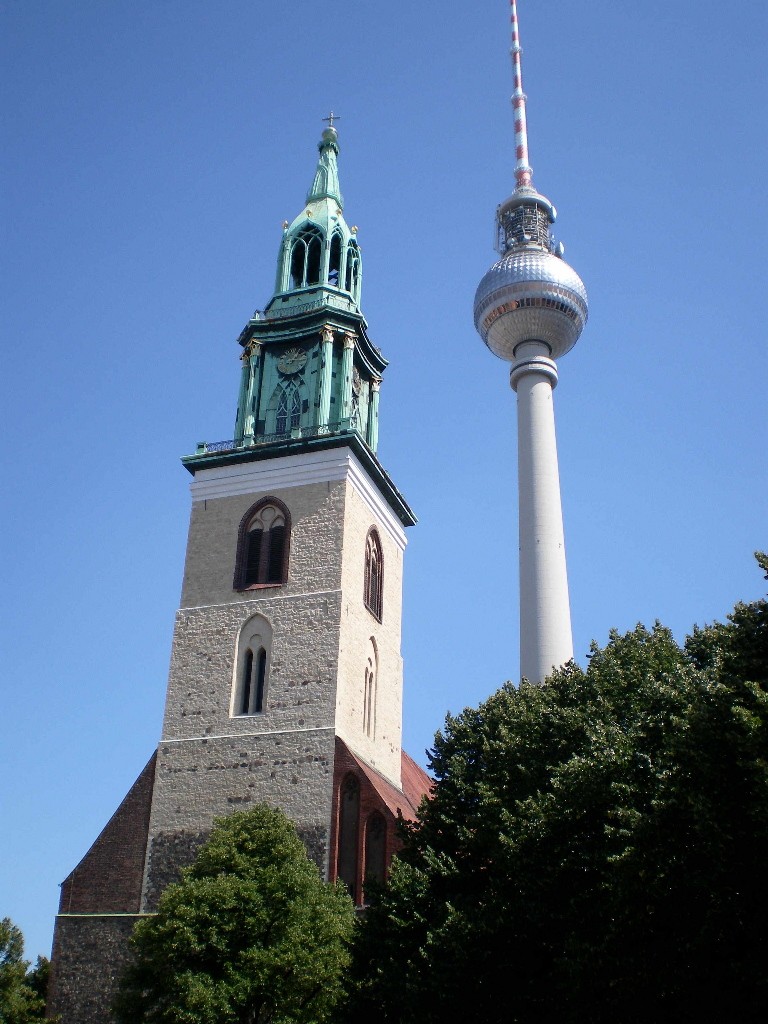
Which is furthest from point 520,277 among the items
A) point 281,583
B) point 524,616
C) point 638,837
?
point 638,837

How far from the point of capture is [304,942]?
2519cm

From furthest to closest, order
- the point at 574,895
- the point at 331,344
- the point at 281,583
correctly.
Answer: the point at 331,344, the point at 281,583, the point at 574,895

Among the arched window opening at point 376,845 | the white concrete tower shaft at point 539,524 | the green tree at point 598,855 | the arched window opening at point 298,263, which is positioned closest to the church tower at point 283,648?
the arched window opening at point 376,845

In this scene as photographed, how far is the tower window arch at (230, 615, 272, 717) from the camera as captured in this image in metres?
35.9

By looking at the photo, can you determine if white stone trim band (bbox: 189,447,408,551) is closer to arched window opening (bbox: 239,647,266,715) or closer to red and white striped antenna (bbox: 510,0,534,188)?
arched window opening (bbox: 239,647,266,715)

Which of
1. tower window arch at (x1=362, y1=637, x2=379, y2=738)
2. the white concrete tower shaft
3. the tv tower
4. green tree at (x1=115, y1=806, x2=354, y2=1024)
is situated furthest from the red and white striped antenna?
green tree at (x1=115, y1=806, x2=354, y2=1024)

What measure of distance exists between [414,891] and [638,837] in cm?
762

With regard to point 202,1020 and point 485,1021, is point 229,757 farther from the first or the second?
point 485,1021

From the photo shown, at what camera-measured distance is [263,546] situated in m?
38.6

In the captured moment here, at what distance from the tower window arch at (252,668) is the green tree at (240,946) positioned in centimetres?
919

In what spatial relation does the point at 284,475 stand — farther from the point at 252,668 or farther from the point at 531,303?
the point at 531,303

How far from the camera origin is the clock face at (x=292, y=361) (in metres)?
43.1

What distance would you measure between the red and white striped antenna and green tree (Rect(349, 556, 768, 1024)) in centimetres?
4937

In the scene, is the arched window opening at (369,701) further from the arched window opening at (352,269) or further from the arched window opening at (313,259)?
the arched window opening at (313,259)
